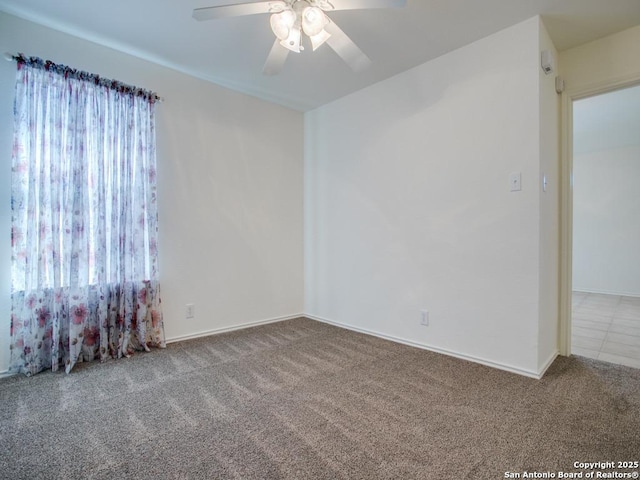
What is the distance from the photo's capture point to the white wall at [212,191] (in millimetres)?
2477

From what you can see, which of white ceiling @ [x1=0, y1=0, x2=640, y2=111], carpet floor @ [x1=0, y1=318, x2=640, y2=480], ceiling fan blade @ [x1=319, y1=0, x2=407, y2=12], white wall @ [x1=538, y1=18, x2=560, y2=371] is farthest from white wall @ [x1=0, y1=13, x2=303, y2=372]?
white wall @ [x1=538, y1=18, x2=560, y2=371]

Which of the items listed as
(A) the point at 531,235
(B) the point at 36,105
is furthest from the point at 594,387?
(B) the point at 36,105

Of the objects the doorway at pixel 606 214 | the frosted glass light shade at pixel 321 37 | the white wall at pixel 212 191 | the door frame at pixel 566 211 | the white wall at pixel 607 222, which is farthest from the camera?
the white wall at pixel 607 222

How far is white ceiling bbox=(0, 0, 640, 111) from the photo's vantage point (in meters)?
2.15

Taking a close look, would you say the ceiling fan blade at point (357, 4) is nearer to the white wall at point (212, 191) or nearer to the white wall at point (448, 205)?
the white wall at point (448, 205)

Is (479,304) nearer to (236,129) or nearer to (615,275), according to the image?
(236,129)

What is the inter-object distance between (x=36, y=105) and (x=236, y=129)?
64.7 inches

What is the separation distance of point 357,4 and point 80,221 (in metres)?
2.45

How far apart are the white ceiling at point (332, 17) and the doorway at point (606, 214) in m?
2.04

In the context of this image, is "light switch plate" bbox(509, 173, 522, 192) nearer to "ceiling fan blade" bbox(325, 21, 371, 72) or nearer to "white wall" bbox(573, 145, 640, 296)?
"ceiling fan blade" bbox(325, 21, 371, 72)

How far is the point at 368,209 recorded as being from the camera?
3387 millimetres

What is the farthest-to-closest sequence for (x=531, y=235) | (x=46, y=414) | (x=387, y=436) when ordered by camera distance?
(x=531, y=235), (x=46, y=414), (x=387, y=436)

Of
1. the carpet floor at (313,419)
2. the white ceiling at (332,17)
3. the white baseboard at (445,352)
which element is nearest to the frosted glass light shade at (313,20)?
the white ceiling at (332,17)

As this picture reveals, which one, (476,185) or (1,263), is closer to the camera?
(1,263)
